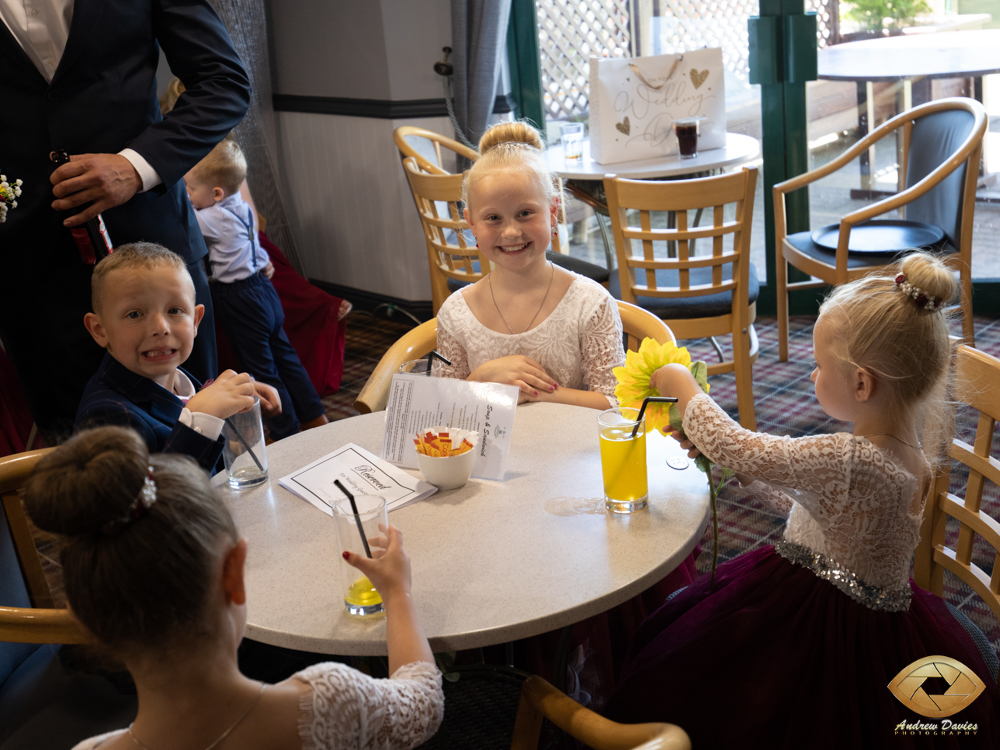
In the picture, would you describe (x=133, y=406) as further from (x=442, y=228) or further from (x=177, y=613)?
(x=442, y=228)

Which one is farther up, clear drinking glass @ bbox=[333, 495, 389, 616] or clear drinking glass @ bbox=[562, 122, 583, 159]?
clear drinking glass @ bbox=[562, 122, 583, 159]

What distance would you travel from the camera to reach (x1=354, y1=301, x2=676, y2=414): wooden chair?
184cm

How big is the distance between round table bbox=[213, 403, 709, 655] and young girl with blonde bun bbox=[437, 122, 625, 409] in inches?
14.6

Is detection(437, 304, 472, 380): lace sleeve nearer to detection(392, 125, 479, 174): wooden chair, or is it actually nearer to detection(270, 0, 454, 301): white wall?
detection(392, 125, 479, 174): wooden chair

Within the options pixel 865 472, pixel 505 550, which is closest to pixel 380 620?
pixel 505 550

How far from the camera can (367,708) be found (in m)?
0.94

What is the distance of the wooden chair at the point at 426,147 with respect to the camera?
11.7 feet

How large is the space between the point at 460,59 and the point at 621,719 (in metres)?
3.29

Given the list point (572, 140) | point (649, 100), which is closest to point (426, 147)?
point (572, 140)

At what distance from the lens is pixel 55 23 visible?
5.59 ft

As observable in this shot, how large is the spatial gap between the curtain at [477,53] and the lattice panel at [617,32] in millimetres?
359

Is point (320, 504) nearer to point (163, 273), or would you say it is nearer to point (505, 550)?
point (505, 550)

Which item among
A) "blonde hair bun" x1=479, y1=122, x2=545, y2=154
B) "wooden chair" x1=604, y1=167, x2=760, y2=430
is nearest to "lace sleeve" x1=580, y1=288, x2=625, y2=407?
"blonde hair bun" x1=479, y1=122, x2=545, y2=154

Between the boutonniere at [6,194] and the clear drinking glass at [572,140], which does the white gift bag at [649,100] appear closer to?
the clear drinking glass at [572,140]
